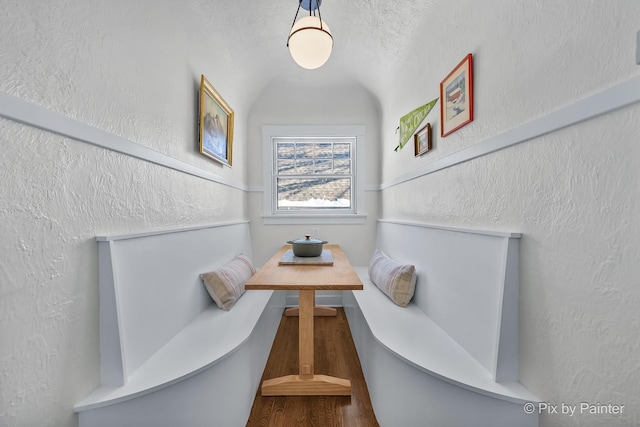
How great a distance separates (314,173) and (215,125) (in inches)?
57.3

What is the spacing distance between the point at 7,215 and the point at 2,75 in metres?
0.38

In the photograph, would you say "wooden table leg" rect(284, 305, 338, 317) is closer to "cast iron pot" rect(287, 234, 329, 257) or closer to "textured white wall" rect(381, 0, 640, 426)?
"cast iron pot" rect(287, 234, 329, 257)

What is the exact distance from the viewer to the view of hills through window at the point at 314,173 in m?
3.51

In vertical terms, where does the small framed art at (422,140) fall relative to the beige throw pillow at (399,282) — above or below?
above

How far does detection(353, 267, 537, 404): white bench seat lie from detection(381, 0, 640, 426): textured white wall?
0.13 m

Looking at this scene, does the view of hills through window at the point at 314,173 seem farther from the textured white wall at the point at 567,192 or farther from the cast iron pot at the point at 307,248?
the textured white wall at the point at 567,192

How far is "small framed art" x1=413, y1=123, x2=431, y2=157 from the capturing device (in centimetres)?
199

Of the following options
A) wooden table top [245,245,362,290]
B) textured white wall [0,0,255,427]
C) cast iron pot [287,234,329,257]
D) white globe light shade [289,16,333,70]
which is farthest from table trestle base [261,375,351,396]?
white globe light shade [289,16,333,70]

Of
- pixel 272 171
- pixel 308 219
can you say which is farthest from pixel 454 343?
pixel 272 171

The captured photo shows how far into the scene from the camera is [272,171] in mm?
3461

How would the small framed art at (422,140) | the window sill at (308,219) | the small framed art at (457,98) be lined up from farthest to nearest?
the window sill at (308,219), the small framed art at (422,140), the small framed art at (457,98)

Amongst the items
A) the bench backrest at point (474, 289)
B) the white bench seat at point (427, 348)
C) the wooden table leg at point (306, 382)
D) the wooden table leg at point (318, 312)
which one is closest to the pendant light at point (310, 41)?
the bench backrest at point (474, 289)

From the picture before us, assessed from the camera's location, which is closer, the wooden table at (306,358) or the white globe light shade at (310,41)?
the white globe light shade at (310,41)

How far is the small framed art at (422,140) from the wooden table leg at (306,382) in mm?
1297
